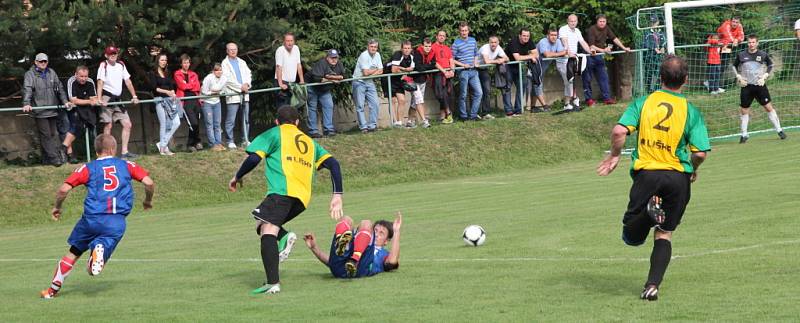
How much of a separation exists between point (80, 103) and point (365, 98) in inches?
271

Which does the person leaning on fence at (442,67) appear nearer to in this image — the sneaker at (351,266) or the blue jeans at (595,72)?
the blue jeans at (595,72)

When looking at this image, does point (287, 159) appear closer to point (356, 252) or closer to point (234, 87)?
point (356, 252)

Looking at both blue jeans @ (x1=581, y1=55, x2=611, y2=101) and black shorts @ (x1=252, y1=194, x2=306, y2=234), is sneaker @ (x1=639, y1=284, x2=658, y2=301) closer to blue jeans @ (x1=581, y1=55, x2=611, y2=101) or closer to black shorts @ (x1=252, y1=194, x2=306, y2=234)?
black shorts @ (x1=252, y1=194, x2=306, y2=234)

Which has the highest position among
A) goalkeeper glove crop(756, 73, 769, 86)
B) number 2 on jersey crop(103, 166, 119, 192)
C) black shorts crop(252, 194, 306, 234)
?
number 2 on jersey crop(103, 166, 119, 192)

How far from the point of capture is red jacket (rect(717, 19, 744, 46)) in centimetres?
2852

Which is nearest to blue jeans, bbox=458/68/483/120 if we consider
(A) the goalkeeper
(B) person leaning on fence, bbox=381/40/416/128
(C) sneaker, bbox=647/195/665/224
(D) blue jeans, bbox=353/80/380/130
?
(B) person leaning on fence, bbox=381/40/416/128

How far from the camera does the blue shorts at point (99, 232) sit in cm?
1153

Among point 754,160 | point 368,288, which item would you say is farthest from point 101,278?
point 754,160

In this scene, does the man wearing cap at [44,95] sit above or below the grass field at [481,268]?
above

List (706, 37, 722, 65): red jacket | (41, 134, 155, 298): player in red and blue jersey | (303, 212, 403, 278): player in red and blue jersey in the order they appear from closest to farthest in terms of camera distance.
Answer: (303, 212, 403, 278): player in red and blue jersey → (41, 134, 155, 298): player in red and blue jersey → (706, 37, 722, 65): red jacket

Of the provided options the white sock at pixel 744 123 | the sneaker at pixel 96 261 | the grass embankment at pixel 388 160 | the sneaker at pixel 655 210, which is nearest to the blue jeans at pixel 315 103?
the grass embankment at pixel 388 160

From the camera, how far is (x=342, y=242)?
11.3 meters

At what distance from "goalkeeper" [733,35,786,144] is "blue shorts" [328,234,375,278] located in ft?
49.3

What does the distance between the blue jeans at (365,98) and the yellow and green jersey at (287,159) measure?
14.4m
